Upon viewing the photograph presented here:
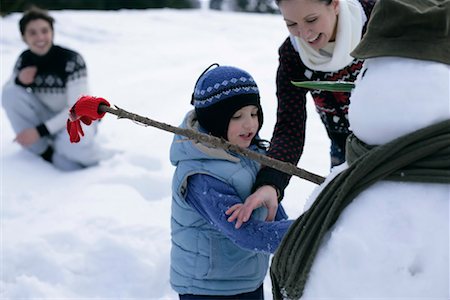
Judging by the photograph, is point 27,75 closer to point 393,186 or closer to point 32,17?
point 32,17

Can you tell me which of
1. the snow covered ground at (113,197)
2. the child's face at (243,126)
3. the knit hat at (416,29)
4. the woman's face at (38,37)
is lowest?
the snow covered ground at (113,197)

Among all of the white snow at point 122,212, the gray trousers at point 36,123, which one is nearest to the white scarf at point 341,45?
the white snow at point 122,212

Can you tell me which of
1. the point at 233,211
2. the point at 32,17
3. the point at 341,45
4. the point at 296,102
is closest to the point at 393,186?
the point at 233,211

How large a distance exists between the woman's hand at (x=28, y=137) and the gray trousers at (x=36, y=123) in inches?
2.3

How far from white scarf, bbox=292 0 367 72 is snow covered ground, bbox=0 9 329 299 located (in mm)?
900

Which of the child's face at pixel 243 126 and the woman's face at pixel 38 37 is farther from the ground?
the child's face at pixel 243 126

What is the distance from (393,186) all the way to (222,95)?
2.58 ft

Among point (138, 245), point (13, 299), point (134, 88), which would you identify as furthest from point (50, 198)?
point (134, 88)

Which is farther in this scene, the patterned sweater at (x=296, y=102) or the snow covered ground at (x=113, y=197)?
the snow covered ground at (x=113, y=197)

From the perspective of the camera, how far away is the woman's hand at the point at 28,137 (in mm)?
3766

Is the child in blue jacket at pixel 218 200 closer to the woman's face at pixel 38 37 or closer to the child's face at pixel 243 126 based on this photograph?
the child's face at pixel 243 126

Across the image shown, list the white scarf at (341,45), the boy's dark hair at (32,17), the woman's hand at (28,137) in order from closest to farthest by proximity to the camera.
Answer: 1. the white scarf at (341,45)
2. the woman's hand at (28,137)
3. the boy's dark hair at (32,17)

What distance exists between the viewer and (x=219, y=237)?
6.26 ft

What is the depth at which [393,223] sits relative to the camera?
1.07 meters
